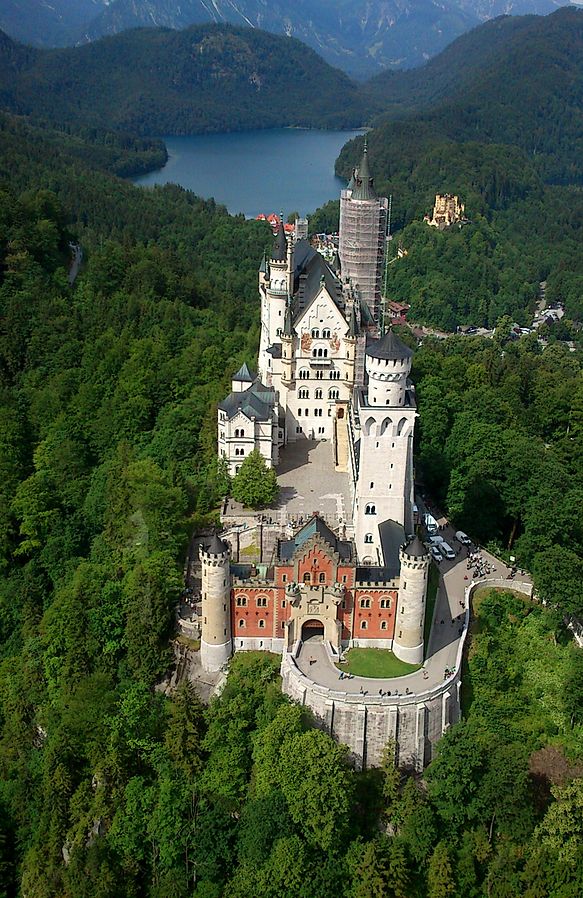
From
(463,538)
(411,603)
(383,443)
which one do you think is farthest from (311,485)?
(411,603)

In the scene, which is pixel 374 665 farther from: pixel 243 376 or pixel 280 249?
pixel 280 249

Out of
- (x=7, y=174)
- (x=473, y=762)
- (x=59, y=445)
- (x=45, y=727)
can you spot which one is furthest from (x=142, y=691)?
(x=7, y=174)

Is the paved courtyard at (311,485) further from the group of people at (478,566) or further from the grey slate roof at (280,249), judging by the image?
the grey slate roof at (280,249)

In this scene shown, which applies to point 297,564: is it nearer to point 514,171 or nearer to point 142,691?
point 142,691

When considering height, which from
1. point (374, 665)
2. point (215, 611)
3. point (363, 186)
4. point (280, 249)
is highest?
point (363, 186)

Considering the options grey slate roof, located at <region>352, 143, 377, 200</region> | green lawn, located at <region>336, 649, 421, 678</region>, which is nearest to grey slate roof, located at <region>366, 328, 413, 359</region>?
green lawn, located at <region>336, 649, 421, 678</region>

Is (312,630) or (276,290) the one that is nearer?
(312,630)
